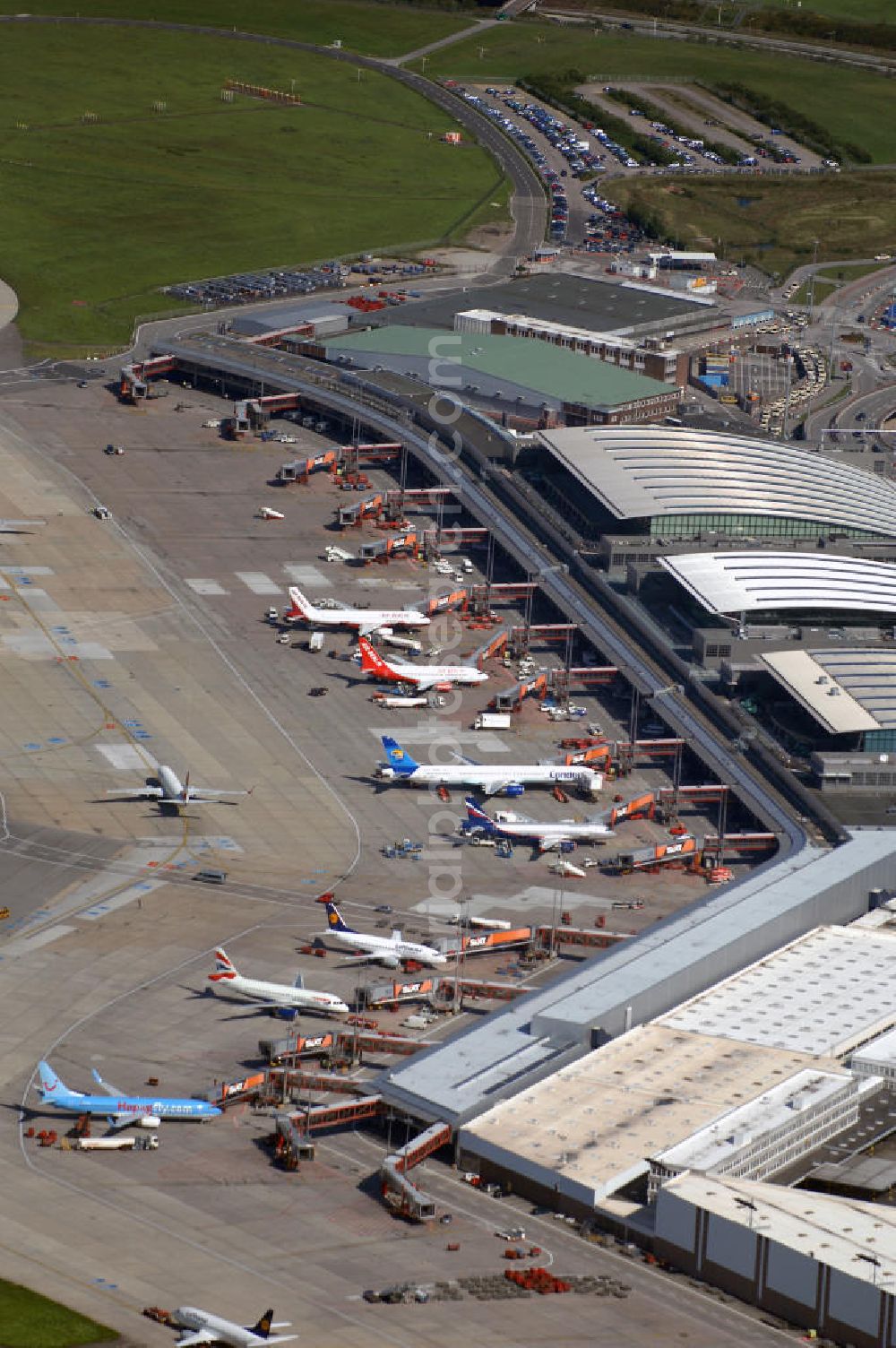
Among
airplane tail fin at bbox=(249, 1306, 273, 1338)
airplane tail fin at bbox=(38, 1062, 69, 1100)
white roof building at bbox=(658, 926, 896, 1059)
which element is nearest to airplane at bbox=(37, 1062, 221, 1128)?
airplane tail fin at bbox=(38, 1062, 69, 1100)

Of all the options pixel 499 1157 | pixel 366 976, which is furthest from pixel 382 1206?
pixel 366 976

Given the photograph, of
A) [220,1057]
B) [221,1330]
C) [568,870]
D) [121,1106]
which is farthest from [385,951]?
[221,1330]

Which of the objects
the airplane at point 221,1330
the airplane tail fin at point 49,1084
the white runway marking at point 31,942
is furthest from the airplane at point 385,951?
the airplane at point 221,1330

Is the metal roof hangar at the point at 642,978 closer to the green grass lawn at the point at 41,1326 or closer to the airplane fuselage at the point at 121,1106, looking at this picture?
the airplane fuselage at the point at 121,1106

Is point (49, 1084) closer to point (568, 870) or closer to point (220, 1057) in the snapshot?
point (220, 1057)

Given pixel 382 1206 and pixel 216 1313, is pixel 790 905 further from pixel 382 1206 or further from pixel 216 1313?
pixel 216 1313

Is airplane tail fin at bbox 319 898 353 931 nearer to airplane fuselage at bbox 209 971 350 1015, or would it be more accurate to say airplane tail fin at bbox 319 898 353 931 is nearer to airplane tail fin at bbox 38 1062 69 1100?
airplane fuselage at bbox 209 971 350 1015
